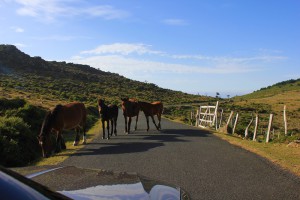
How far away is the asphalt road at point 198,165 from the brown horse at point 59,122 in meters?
1.02

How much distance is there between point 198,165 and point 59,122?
5.69 m

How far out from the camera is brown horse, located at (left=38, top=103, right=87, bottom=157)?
42.0 feet

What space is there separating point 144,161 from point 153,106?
1088 centimetres

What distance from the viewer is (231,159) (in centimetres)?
1173

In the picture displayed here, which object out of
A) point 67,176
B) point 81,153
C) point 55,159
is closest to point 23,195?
point 67,176

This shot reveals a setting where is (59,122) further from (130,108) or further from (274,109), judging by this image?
(274,109)

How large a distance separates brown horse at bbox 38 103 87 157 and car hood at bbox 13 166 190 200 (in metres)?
9.07

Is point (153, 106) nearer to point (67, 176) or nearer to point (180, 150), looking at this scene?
point (180, 150)

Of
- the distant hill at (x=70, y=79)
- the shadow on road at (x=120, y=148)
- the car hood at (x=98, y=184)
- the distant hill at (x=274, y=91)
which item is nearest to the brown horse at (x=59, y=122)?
the shadow on road at (x=120, y=148)

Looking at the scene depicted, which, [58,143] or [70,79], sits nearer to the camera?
[58,143]

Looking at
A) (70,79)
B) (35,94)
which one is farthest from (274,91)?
(35,94)

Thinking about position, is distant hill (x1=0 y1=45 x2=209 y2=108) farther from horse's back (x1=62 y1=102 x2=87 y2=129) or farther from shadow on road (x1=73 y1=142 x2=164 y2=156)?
shadow on road (x1=73 y1=142 x2=164 y2=156)

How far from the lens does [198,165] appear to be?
10680mm

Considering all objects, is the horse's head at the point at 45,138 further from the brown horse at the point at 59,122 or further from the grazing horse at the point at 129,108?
the grazing horse at the point at 129,108
